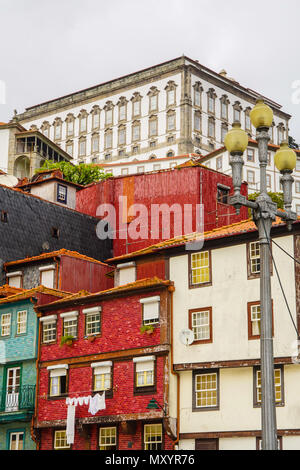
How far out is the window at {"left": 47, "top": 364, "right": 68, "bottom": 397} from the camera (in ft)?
131

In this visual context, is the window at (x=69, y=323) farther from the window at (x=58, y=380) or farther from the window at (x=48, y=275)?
the window at (x=48, y=275)

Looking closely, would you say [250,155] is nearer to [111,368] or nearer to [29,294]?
[29,294]

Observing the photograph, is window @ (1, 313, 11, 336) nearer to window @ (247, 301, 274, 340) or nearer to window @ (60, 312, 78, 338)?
window @ (60, 312, 78, 338)

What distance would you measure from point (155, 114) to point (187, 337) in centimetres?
9323

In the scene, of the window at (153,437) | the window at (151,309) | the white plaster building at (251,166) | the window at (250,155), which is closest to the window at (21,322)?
the window at (151,309)

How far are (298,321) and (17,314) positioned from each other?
17032 mm

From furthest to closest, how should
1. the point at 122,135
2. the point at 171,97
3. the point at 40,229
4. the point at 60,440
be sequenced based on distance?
1. the point at 122,135
2. the point at 171,97
3. the point at 40,229
4. the point at 60,440

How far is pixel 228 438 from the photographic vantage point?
34.0 meters

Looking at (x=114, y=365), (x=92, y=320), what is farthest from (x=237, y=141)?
(x=92, y=320)

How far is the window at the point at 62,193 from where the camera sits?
Result: 62.4m

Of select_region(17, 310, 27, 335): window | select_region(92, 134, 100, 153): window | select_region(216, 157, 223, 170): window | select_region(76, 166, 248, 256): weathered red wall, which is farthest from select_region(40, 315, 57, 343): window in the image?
select_region(92, 134, 100, 153): window

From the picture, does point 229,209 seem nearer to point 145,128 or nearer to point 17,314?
point 17,314

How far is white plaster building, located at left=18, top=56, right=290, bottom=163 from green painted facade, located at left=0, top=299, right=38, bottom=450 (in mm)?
78881

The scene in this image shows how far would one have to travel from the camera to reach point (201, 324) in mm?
36469
